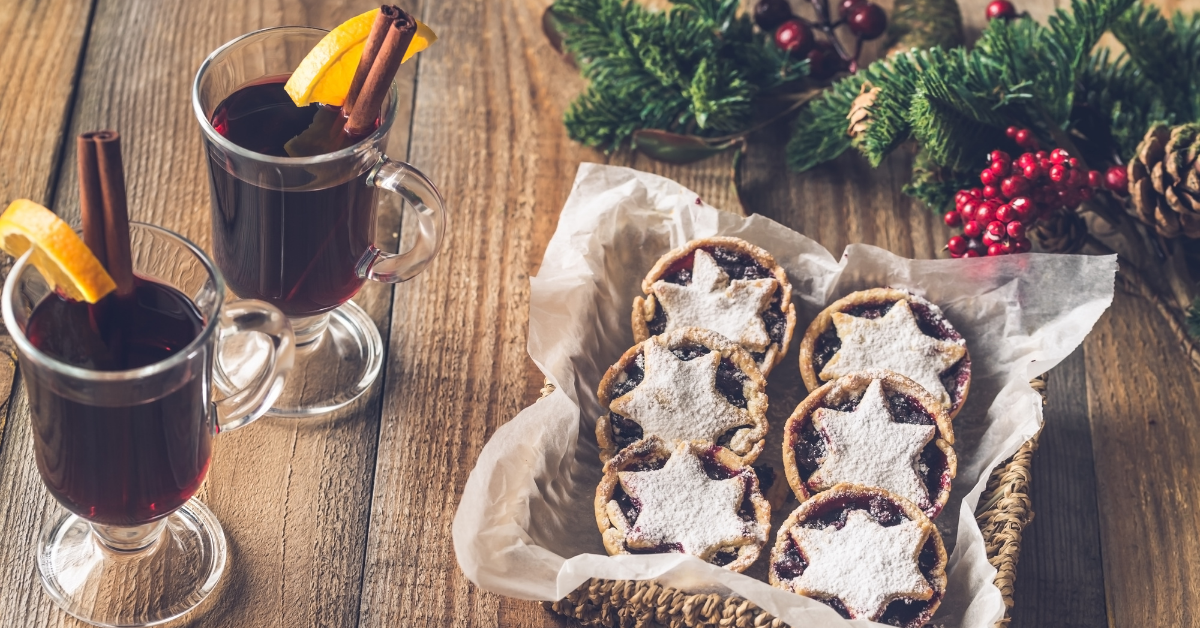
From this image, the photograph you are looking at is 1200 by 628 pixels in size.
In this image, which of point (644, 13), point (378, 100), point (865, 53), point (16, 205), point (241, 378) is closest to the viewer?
point (16, 205)

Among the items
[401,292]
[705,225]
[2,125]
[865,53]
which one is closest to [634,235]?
[705,225]

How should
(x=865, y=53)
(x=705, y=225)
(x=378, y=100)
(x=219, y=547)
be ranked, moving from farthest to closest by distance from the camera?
(x=865, y=53), (x=705, y=225), (x=219, y=547), (x=378, y=100)

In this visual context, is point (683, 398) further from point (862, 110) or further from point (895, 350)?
point (862, 110)

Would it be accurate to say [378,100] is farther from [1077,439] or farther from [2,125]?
[1077,439]

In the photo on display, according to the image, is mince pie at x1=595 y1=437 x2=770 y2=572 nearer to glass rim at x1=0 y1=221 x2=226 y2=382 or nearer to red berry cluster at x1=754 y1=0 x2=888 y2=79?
glass rim at x1=0 y1=221 x2=226 y2=382

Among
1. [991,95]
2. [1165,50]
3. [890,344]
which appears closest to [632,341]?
[890,344]
